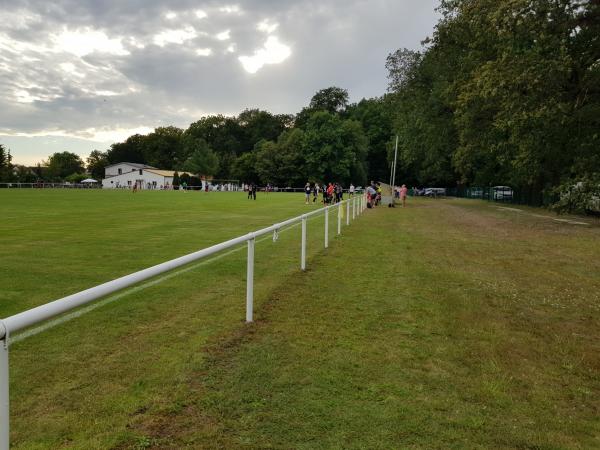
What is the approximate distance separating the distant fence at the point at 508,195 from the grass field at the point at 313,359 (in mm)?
23572

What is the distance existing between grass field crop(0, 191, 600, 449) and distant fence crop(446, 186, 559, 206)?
2357 cm

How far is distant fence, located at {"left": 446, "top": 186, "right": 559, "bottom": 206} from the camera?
1485 inches

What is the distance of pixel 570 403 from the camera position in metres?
3.84

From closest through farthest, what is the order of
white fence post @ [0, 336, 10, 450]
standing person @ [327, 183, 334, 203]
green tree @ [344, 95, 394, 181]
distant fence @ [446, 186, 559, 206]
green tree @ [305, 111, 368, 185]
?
white fence post @ [0, 336, 10, 450]
standing person @ [327, 183, 334, 203]
distant fence @ [446, 186, 559, 206]
green tree @ [305, 111, 368, 185]
green tree @ [344, 95, 394, 181]

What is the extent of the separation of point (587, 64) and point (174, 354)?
18.5 metres

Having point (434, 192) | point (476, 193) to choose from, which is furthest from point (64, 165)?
point (476, 193)

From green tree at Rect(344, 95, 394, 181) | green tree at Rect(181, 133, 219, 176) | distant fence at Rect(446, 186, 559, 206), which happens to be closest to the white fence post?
distant fence at Rect(446, 186, 559, 206)

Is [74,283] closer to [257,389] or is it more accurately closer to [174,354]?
[174,354]

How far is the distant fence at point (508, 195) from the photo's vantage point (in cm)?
3773

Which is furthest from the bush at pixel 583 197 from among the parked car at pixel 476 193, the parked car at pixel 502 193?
the parked car at pixel 476 193

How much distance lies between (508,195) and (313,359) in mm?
50489

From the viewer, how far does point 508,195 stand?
164 feet

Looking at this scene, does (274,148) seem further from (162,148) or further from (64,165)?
(64,165)

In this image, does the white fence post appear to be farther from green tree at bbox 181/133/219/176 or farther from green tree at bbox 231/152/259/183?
green tree at bbox 181/133/219/176
